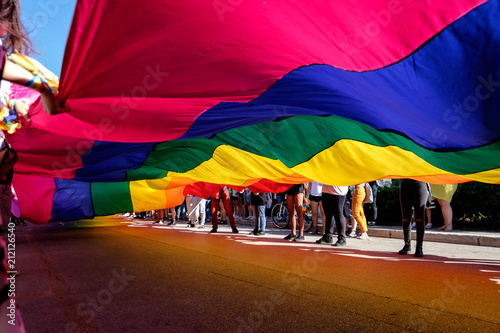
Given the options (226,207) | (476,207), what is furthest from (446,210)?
(226,207)

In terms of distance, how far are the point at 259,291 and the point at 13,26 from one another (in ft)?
9.67

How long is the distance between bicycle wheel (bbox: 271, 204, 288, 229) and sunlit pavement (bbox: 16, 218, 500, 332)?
6.30m

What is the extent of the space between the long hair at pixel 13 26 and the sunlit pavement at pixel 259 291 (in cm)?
197

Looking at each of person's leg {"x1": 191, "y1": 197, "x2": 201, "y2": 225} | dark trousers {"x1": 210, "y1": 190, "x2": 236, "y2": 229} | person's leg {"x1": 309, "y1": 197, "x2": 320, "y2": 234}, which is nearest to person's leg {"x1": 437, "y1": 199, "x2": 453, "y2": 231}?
person's leg {"x1": 309, "y1": 197, "x2": 320, "y2": 234}

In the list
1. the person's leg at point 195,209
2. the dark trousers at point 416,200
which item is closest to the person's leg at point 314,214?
the dark trousers at point 416,200

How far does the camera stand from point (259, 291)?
3531 millimetres

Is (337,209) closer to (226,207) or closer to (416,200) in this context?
(416,200)

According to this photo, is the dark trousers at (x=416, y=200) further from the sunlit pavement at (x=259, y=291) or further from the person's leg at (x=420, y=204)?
the sunlit pavement at (x=259, y=291)

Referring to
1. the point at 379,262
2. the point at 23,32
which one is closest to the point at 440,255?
the point at 379,262

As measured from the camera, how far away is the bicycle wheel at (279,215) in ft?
40.5

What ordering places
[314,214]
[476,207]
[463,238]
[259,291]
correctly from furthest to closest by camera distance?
[314,214] < [476,207] < [463,238] < [259,291]

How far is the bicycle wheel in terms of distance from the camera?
40.5 feet

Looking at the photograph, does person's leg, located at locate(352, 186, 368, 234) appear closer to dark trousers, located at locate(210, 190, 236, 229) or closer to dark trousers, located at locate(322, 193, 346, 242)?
dark trousers, located at locate(322, 193, 346, 242)

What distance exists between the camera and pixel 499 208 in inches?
363
